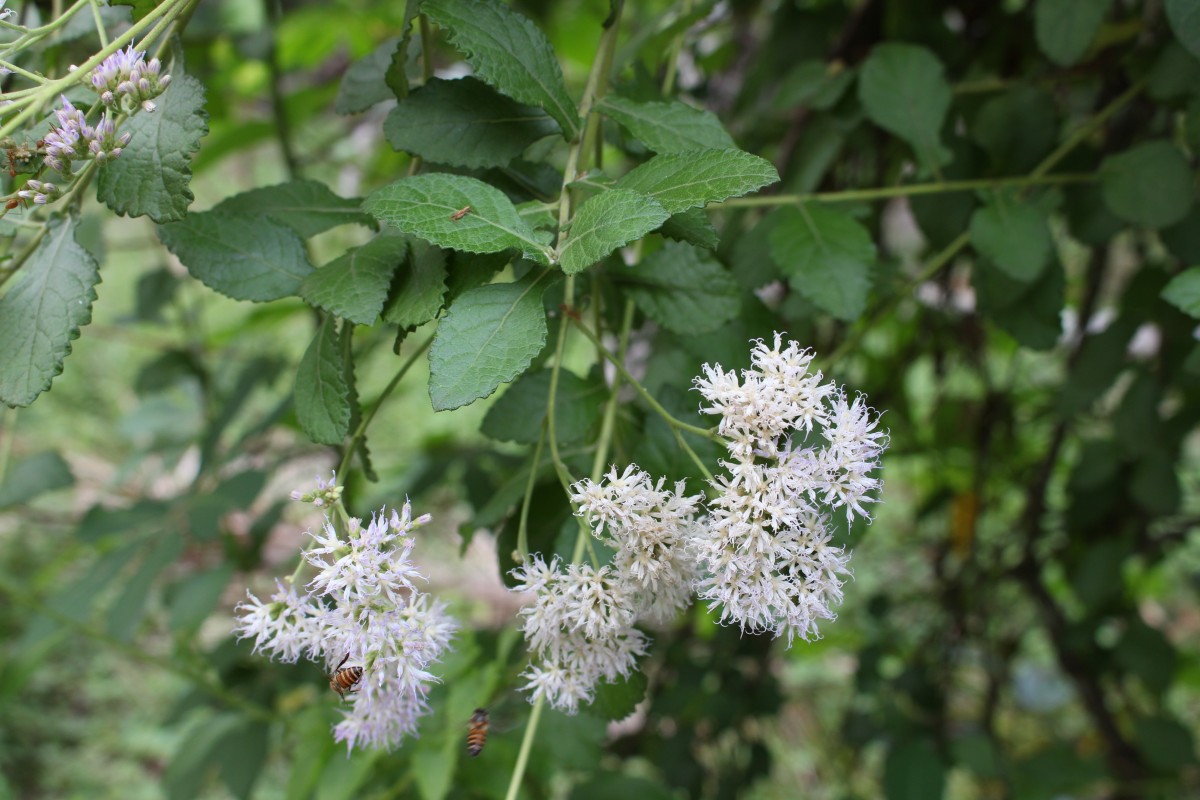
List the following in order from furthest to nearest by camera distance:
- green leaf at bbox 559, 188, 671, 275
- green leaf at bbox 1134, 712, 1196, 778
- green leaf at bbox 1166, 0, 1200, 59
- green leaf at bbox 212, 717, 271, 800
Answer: green leaf at bbox 1134, 712, 1196, 778, green leaf at bbox 212, 717, 271, 800, green leaf at bbox 1166, 0, 1200, 59, green leaf at bbox 559, 188, 671, 275

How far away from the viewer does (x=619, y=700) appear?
0.58 meters

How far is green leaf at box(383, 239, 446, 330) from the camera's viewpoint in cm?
50

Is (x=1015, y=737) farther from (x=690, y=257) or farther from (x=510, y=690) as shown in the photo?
(x=690, y=257)

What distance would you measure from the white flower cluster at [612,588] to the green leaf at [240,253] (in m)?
0.22

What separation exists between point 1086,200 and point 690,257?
45 centimetres

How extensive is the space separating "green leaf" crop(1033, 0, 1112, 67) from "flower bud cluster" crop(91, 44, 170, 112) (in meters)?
0.71

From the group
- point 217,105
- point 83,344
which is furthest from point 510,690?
point 83,344

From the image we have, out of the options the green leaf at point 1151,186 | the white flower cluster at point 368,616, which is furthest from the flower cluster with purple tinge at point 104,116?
the green leaf at point 1151,186

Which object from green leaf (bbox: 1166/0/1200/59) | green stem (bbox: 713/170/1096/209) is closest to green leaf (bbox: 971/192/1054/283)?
green stem (bbox: 713/170/1096/209)

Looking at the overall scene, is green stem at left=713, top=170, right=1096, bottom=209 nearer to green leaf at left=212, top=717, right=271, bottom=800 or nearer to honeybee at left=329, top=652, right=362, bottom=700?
honeybee at left=329, top=652, right=362, bottom=700

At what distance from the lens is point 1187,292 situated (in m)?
0.61

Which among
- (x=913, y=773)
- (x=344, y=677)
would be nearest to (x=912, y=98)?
(x=344, y=677)

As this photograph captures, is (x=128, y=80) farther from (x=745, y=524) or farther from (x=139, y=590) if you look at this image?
(x=139, y=590)

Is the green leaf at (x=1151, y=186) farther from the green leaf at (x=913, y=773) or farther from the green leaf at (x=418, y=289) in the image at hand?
the green leaf at (x=913, y=773)
